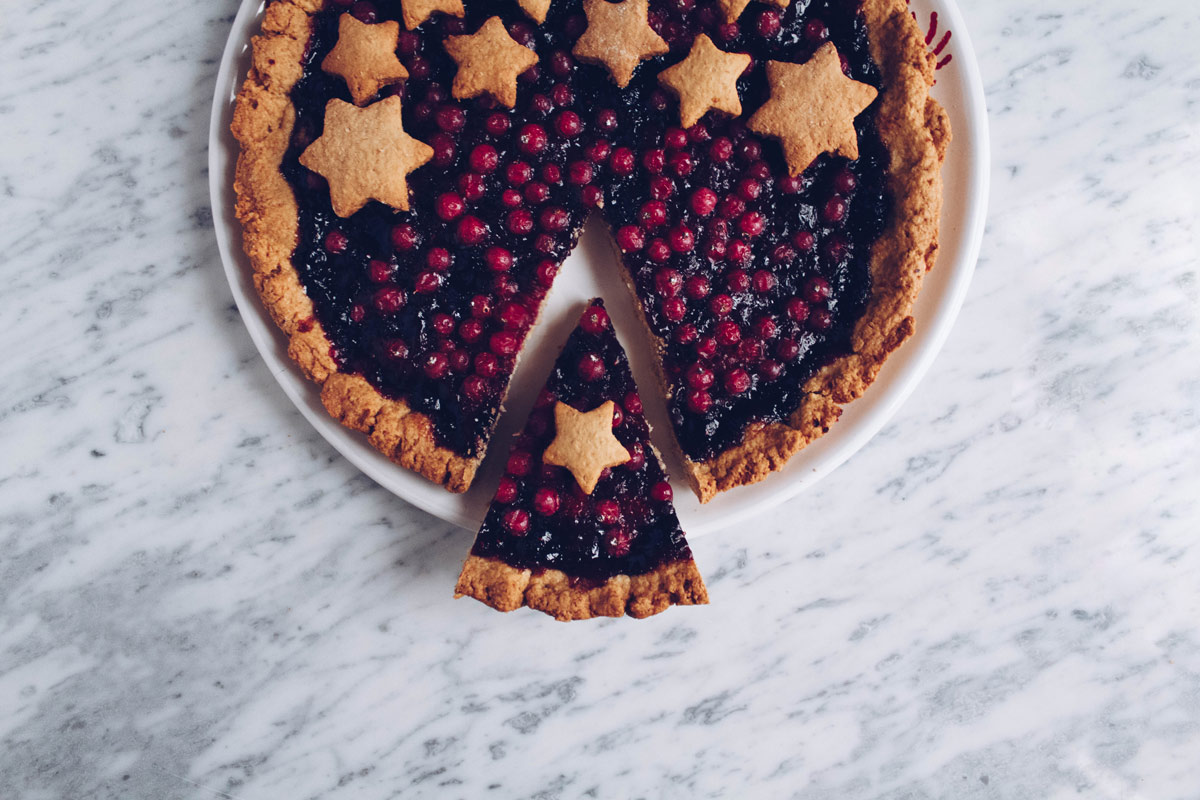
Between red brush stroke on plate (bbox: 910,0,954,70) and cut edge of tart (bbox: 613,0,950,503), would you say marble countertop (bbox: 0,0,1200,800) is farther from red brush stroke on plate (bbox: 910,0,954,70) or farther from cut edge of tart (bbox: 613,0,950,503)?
cut edge of tart (bbox: 613,0,950,503)

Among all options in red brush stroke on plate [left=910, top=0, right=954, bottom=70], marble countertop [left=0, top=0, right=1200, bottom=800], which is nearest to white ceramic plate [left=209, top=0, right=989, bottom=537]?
red brush stroke on plate [left=910, top=0, right=954, bottom=70]

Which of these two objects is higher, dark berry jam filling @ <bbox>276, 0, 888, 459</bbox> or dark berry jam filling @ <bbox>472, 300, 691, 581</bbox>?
Result: dark berry jam filling @ <bbox>276, 0, 888, 459</bbox>

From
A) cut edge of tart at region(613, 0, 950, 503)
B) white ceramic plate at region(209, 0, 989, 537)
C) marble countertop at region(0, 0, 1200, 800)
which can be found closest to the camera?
cut edge of tart at region(613, 0, 950, 503)

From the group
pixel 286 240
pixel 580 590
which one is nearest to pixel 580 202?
pixel 286 240

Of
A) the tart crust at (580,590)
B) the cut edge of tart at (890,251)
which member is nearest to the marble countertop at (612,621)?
the tart crust at (580,590)

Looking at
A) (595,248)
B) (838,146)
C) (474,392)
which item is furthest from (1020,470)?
(474,392)

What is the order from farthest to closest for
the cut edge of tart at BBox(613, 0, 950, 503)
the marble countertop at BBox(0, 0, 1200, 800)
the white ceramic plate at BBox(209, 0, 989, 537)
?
the marble countertop at BBox(0, 0, 1200, 800) < the white ceramic plate at BBox(209, 0, 989, 537) < the cut edge of tart at BBox(613, 0, 950, 503)

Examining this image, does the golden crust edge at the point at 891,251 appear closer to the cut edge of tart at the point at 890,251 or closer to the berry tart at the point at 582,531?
the cut edge of tart at the point at 890,251
